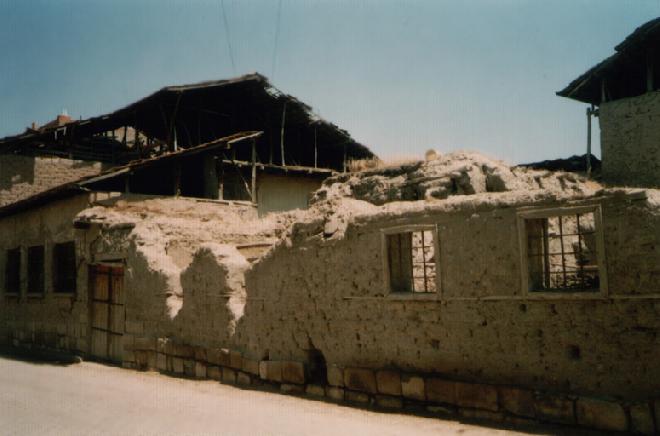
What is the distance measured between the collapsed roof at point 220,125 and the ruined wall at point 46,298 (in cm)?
350

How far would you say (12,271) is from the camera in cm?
1797

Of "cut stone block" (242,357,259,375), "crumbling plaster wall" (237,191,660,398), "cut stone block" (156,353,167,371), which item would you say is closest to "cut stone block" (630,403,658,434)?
"crumbling plaster wall" (237,191,660,398)

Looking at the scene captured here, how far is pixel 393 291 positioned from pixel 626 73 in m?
12.4

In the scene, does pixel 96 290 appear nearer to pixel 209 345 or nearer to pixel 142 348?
pixel 142 348

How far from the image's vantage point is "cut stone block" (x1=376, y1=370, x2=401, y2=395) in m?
7.36

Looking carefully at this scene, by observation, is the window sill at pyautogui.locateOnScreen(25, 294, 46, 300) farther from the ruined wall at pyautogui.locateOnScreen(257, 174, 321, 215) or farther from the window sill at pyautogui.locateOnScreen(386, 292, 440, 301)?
the window sill at pyautogui.locateOnScreen(386, 292, 440, 301)

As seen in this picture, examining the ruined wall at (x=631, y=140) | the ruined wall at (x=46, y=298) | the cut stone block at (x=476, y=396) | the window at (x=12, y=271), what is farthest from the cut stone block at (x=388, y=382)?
the window at (x=12, y=271)

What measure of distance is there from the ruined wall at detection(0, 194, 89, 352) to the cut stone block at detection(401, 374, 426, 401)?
9.60 metres

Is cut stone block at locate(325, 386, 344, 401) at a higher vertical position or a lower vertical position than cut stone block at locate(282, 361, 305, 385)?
lower

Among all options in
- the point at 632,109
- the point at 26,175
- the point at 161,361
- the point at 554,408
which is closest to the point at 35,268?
the point at 26,175

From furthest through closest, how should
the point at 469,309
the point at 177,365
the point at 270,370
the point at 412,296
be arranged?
1. the point at 177,365
2. the point at 270,370
3. the point at 412,296
4. the point at 469,309

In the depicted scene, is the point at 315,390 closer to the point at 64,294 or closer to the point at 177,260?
the point at 177,260

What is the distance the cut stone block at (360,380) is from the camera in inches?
302

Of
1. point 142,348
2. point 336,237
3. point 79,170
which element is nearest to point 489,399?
point 336,237
